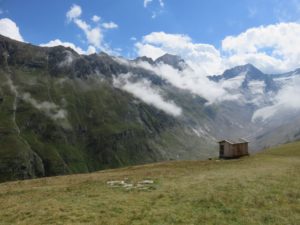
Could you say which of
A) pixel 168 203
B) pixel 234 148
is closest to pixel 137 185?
pixel 168 203

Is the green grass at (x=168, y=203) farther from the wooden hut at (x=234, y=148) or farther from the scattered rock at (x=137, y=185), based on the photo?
the wooden hut at (x=234, y=148)

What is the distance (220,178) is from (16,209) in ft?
73.0

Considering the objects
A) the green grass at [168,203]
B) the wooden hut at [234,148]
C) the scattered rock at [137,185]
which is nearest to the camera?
the green grass at [168,203]

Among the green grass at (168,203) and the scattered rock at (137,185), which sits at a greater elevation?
the scattered rock at (137,185)

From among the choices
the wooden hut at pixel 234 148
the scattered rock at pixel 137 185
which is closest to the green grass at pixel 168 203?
the scattered rock at pixel 137 185

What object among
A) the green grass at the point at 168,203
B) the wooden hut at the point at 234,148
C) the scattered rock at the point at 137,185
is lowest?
the green grass at the point at 168,203

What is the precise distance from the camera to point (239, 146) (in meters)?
86.6

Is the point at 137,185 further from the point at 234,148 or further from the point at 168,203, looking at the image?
the point at 234,148

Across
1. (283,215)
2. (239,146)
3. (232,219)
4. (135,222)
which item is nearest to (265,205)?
(283,215)

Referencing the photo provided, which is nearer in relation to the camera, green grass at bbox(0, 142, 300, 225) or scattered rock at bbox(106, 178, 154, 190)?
green grass at bbox(0, 142, 300, 225)

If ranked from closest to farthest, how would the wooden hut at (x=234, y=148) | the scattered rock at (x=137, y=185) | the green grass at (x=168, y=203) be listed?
the green grass at (x=168, y=203) → the scattered rock at (x=137, y=185) → the wooden hut at (x=234, y=148)

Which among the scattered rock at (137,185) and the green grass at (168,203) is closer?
the green grass at (168,203)

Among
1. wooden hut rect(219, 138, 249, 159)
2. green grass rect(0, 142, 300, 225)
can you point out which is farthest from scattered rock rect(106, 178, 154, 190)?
wooden hut rect(219, 138, 249, 159)

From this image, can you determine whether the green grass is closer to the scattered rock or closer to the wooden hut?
the scattered rock
